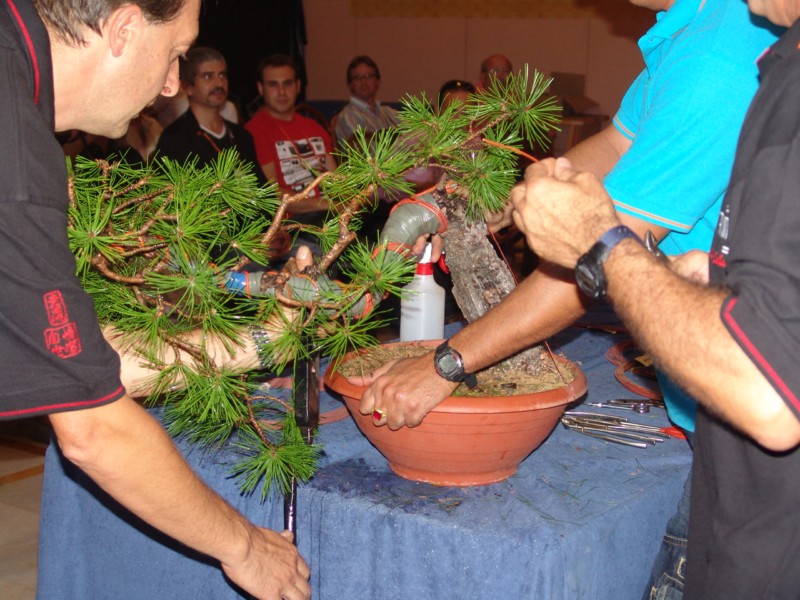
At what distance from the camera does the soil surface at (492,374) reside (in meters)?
1.40

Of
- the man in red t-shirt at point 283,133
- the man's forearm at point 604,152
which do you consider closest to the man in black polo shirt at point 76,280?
the man's forearm at point 604,152

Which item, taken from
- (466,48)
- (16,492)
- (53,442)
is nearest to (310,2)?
(466,48)

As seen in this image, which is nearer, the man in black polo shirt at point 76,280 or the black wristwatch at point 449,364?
the man in black polo shirt at point 76,280

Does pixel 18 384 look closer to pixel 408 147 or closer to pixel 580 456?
pixel 408 147

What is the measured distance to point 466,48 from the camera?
8.12m

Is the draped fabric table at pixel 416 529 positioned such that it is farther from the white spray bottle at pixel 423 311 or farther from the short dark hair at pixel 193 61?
the short dark hair at pixel 193 61

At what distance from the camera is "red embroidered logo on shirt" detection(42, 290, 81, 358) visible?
92 centimetres

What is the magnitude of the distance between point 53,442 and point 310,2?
7929 millimetres

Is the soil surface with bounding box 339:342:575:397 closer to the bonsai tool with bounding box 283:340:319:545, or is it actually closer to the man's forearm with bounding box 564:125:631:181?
the bonsai tool with bounding box 283:340:319:545

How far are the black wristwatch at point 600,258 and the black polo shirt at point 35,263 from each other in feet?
1.80

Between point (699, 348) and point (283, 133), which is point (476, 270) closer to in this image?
point (699, 348)

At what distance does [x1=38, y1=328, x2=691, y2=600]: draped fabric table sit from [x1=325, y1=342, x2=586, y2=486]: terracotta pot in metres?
0.03

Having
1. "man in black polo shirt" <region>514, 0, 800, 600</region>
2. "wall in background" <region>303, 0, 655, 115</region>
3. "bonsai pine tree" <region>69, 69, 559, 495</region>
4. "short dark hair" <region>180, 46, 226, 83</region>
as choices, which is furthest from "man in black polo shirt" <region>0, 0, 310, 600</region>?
"wall in background" <region>303, 0, 655, 115</region>

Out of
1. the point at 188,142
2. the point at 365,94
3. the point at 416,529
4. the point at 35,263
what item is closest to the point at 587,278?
the point at 416,529
